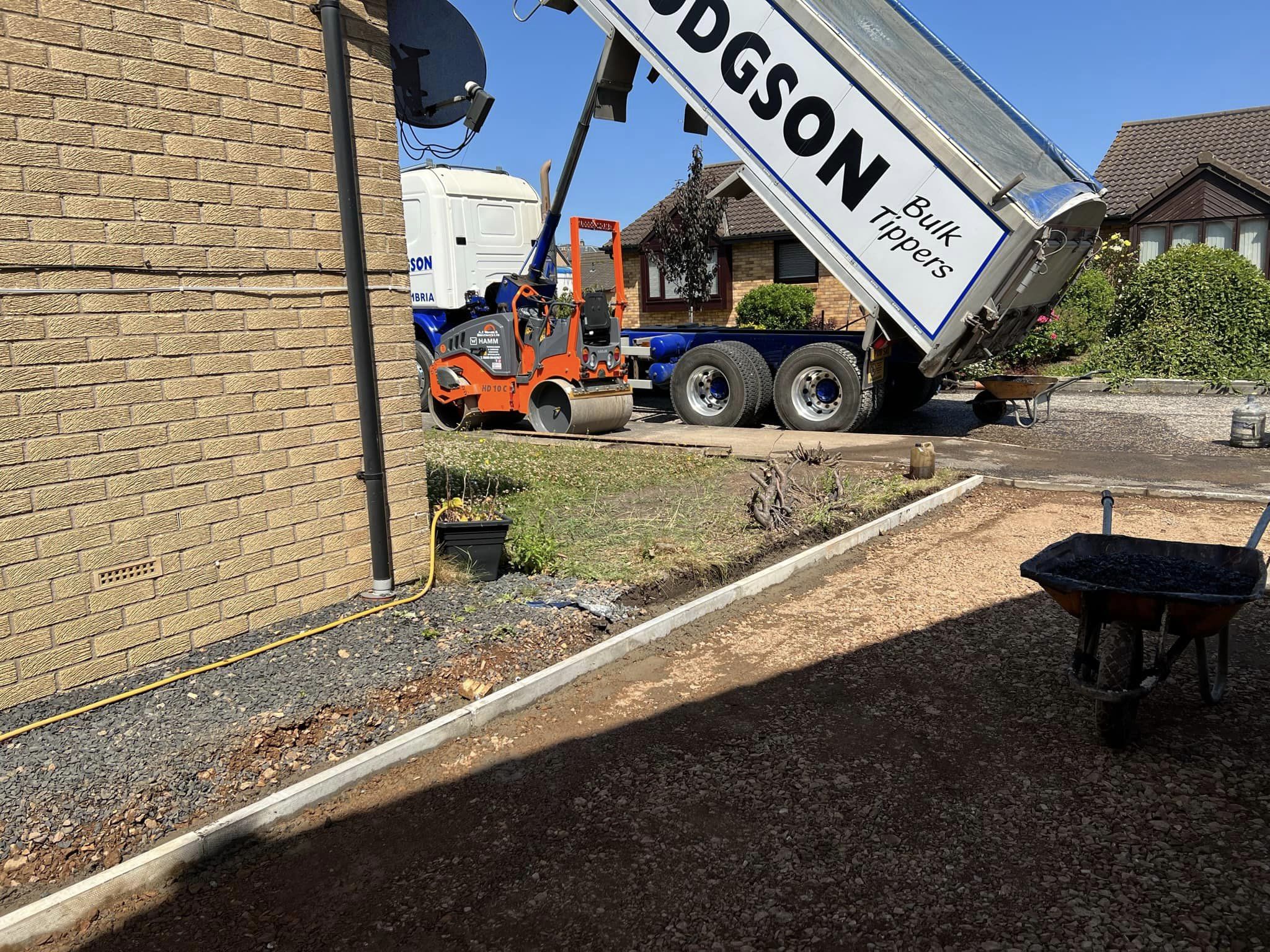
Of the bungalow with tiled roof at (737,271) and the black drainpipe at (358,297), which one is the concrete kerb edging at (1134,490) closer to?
the black drainpipe at (358,297)

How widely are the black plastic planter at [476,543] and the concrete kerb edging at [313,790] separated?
3.53 ft

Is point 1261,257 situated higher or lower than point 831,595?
higher

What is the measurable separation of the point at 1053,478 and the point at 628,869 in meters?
7.53

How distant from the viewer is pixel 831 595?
6203 mm

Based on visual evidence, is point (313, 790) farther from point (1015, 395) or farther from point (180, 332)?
point (1015, 395)

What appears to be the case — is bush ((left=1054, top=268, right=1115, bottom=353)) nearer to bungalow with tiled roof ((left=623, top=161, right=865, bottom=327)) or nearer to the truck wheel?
bungalow with tiled roof ((left=623, top=161, right=865, bottom=327))

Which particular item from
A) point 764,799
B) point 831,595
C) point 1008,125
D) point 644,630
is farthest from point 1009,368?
point 764,799

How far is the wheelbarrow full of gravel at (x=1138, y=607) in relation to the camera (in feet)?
12.4

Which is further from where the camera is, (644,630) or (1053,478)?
(1053,478)

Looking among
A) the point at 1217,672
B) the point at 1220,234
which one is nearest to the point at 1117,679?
the point at 1217,672

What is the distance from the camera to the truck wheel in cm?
1214

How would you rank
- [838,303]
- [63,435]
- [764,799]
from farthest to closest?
1. [838,303]
2. [63,435]
3. [764,799]

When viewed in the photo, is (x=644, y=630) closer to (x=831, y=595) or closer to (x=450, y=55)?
(x=831, y=595)

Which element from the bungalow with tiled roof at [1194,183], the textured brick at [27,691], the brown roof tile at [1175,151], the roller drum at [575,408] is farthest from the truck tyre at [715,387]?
the brown roof tile at [1175,151]
